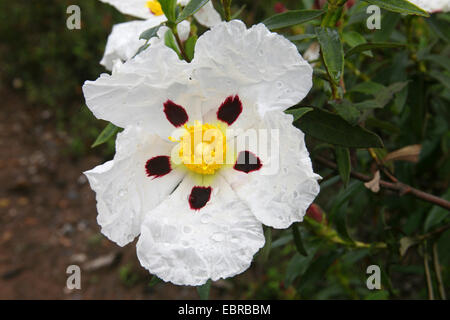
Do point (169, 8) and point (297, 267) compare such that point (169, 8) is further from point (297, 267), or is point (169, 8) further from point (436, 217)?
point (436, 217)

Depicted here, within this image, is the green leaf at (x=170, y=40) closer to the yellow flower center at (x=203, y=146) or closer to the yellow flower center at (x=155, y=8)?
the yellow flower center at (x=203, y=146)

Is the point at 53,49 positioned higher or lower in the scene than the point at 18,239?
higher

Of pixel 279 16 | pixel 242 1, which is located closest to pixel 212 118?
pixel 279 16

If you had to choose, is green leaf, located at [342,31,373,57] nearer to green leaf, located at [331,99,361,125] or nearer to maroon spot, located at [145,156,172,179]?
green leaf, located at [331,99,361,125]

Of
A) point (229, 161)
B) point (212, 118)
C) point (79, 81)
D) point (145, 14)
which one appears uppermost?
point (79, 81)

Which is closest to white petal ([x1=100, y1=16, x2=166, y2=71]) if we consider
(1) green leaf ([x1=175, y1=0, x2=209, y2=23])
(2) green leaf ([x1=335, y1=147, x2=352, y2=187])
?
(1) green leaf ([x1=175, y1=0, x2=209, y2=23])

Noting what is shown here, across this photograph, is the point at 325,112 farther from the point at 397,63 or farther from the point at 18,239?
the point at 18,239

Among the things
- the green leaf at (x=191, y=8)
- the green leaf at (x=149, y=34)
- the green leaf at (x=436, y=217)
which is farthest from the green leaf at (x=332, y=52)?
the green leaf at (x=436, y=217)
